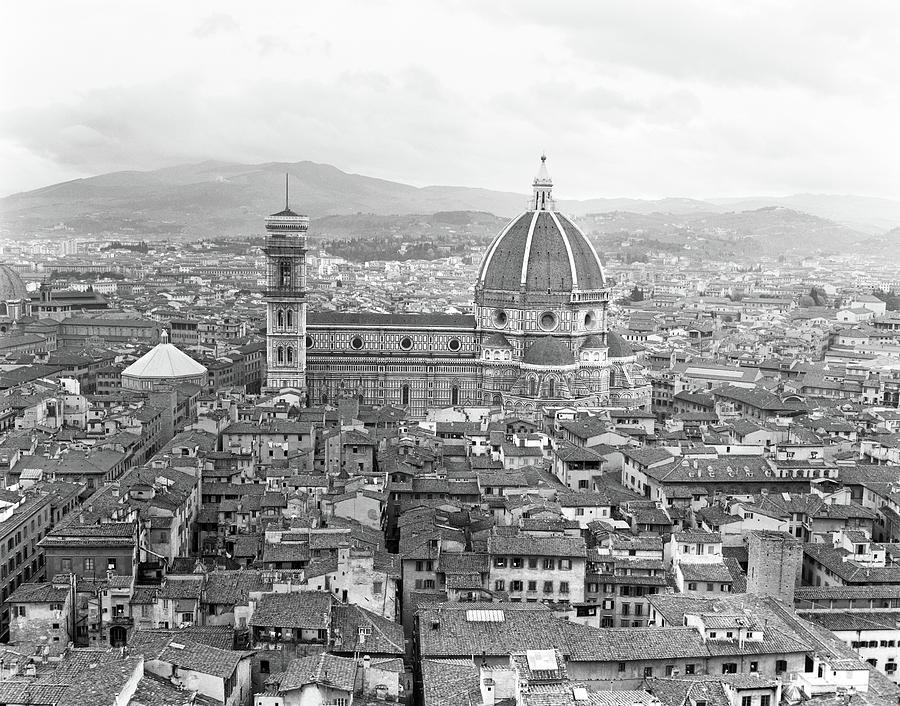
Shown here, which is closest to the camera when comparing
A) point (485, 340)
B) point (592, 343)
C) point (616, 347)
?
point (592, 343)

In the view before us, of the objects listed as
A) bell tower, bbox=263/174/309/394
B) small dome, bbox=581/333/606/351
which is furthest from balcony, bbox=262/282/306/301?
small dome, bbox=581/333/606/351

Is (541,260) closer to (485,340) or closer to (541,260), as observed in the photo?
(541,260)

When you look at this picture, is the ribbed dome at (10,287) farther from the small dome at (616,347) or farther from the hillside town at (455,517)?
the small dome at (616,347)

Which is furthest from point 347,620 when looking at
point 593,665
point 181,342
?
point 181,342

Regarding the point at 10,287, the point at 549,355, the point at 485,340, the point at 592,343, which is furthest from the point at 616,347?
the point at 10,287

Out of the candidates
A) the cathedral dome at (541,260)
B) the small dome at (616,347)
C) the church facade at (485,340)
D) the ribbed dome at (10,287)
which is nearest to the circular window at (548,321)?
the church facade at (485,340)

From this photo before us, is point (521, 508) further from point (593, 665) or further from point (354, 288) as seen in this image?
point (354, 288)

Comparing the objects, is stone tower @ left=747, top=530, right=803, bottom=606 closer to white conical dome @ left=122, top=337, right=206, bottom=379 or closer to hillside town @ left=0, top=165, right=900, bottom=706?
hillside town @ left=0, top=165, right=900, bottom=706

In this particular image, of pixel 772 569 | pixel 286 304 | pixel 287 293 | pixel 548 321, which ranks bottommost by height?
pixel 772 569
